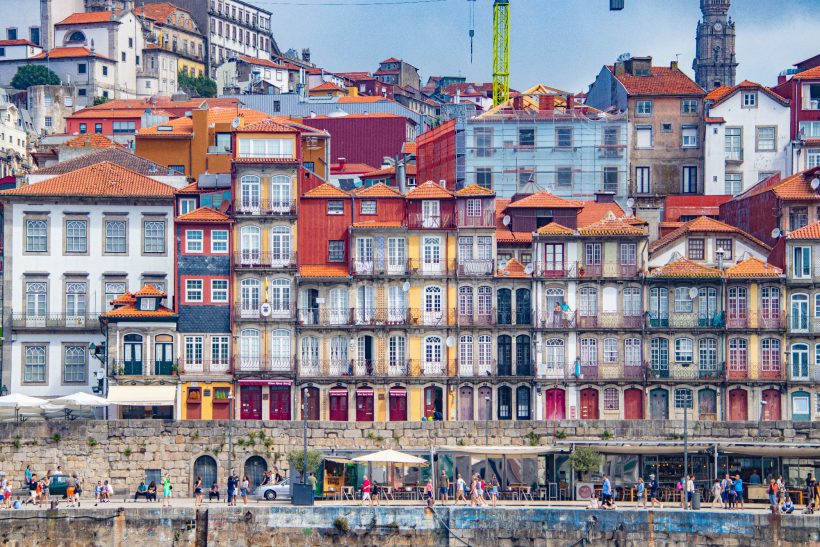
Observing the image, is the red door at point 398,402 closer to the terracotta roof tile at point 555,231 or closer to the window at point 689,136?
the terracotta roof tile at point 555,231

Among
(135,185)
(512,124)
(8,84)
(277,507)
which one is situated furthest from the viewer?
(8,84)

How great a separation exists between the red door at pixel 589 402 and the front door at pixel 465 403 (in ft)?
14.3

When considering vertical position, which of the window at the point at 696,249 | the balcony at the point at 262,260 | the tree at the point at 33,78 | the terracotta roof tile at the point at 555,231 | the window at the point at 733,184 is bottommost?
the balcony at the point at 262,260

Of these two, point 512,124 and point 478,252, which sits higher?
point 512,124

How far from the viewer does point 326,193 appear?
71.3 metres

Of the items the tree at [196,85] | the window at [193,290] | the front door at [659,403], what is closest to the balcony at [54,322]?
the window at [193,290]

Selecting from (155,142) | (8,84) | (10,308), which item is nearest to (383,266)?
(10,308)

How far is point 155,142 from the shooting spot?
85750mm

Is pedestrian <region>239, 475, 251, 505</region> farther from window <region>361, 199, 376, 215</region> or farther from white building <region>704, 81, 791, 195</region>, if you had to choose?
white building <region>704, 81, 791, 195</region>

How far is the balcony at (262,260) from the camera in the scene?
227ft

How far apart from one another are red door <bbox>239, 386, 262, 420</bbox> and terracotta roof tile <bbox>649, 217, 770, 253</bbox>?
1682cm

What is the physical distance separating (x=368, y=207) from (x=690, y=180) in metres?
24.0

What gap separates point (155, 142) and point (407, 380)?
75.6ft

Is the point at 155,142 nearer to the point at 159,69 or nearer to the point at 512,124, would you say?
A: the point at 512,124
